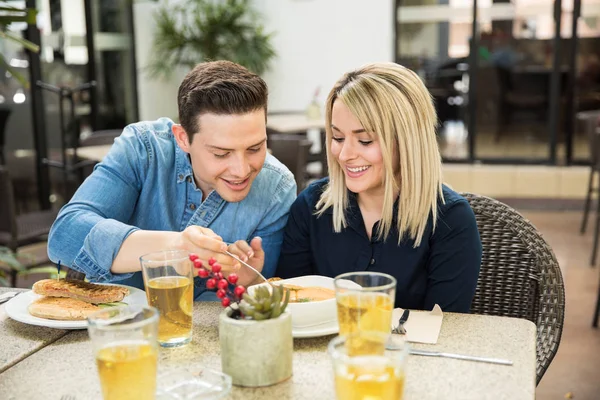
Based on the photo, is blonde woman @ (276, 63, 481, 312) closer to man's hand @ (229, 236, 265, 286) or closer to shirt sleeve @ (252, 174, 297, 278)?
shirt sleeve @ (252, 174, 297, 278)

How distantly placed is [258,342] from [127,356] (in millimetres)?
196

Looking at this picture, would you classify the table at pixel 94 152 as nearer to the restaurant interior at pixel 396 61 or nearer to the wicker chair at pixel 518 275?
the restaurant interior at pixel 396 61

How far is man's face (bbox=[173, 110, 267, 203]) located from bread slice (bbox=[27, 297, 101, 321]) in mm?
429

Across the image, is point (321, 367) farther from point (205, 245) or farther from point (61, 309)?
point (61, 309)

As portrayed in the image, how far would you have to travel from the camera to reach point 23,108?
5.29 meters

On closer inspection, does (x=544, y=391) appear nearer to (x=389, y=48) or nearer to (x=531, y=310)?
(x=531, y=310)

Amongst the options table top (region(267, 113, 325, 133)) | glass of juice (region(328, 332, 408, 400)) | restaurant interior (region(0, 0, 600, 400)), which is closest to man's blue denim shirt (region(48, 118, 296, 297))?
glass of juice (region(328, 332, 408, 400))

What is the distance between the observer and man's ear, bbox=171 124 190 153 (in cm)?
171

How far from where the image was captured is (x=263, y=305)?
3.46 ft

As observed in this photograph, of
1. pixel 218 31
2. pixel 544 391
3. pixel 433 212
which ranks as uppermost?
pixel 218 31

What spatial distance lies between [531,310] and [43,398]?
42.2 inches

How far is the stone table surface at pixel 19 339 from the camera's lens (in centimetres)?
118

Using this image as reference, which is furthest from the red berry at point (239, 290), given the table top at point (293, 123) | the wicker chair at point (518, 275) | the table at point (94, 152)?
the table top at point (293, 123)

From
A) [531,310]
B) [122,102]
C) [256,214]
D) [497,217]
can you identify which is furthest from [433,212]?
[122,102]
